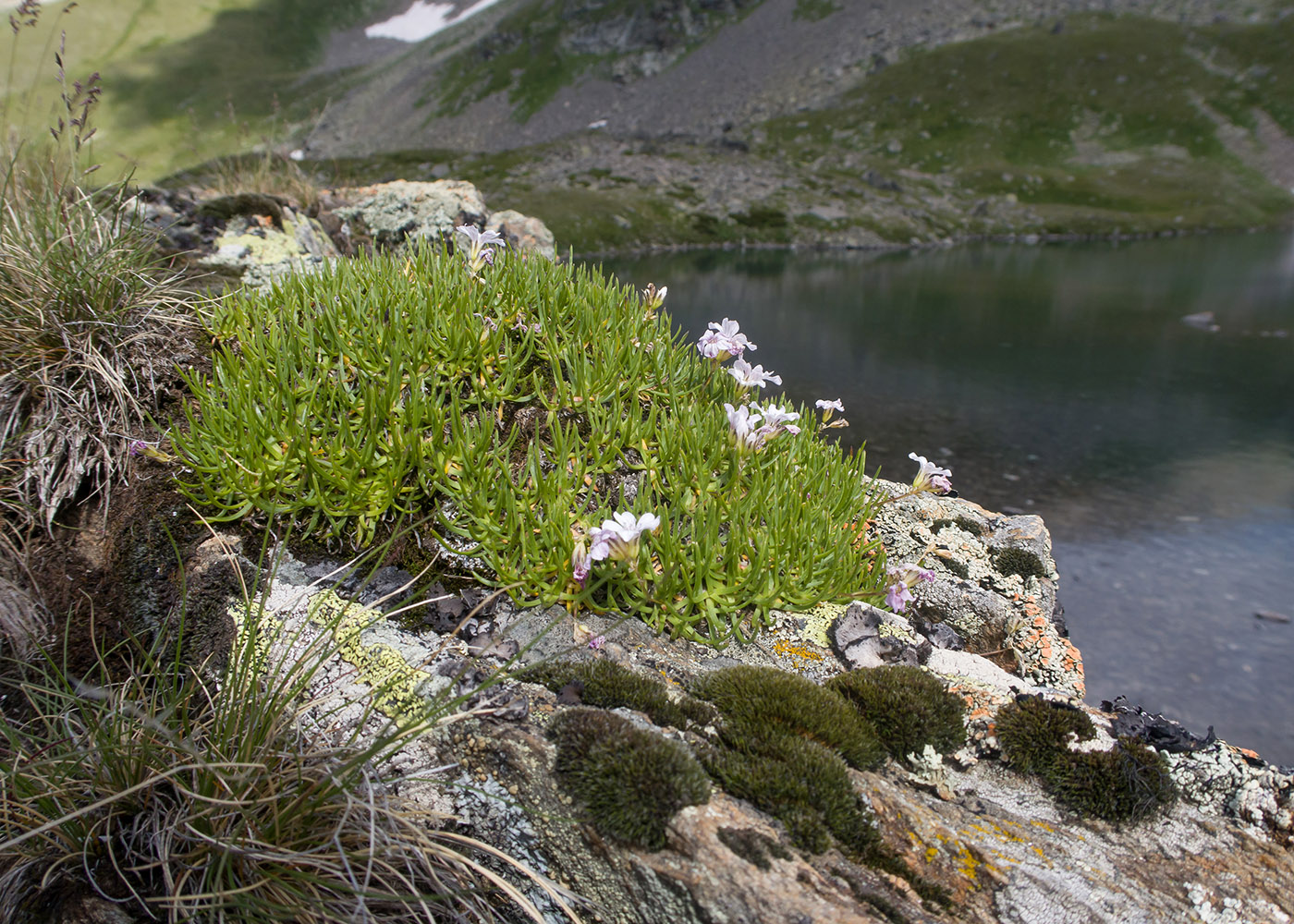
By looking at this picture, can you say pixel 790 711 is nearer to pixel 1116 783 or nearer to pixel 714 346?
pixel 1116 783

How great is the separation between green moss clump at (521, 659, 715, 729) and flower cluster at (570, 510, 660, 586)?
0.46 m

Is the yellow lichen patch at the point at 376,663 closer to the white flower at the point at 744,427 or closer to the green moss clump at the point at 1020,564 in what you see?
the white flower at the point at 744,427

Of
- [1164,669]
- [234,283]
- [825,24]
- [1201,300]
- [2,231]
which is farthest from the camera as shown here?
[825,24]

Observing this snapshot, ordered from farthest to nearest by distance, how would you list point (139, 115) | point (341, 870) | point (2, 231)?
point (139, 115) < point (2, 231) < point (341, 870)

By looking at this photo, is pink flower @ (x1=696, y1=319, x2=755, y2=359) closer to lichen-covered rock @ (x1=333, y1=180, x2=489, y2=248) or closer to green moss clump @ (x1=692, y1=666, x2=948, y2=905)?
green moss clump @ (x1=692, y1=666, x2=948, y2=905)

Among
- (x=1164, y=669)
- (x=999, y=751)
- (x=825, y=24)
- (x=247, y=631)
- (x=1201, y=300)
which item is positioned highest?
(x=825, y=24)

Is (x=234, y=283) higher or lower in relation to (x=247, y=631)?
higher

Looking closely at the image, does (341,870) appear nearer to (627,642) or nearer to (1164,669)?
(627,642)

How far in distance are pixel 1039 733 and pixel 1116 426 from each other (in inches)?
502

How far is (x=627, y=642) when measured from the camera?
346 centimetres

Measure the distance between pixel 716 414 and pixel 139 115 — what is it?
22679cm

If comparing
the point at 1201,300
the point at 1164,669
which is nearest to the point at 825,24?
the point at 1201,300

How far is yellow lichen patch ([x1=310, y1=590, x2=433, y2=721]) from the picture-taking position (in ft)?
9.24

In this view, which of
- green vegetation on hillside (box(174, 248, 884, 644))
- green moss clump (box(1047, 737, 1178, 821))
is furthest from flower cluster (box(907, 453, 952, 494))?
green moss clump (box(1047, 737, 1178, 821))
